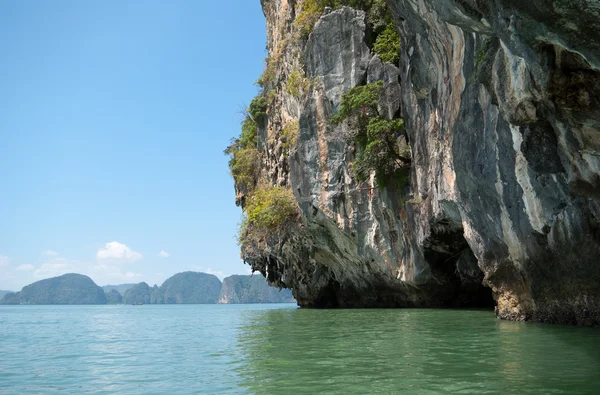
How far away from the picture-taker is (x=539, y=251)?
38.5 ft

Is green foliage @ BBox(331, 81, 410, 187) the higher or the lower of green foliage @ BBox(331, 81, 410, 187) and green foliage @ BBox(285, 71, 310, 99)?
the lower

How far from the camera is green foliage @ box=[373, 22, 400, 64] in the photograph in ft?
69.7

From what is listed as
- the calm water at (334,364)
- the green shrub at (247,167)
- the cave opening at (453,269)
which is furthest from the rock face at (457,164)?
the calm water at (334,364)

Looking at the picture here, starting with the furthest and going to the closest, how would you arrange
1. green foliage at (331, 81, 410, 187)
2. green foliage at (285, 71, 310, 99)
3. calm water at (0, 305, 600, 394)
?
green foliage at (285, 71, 310, 99)
green foliage at (331, 81, 410, 187)
calm water at (0, 305, 600, 394)

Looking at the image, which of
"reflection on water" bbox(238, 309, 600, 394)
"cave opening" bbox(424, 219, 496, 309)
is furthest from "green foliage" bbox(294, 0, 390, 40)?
"reflection on water" bbox(238, 309, 600, 394)

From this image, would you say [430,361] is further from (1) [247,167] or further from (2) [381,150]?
(1) [247,167]

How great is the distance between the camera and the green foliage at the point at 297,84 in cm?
2454

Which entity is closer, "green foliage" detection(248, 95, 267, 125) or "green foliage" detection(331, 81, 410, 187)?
"green foliage" detection(331, 81, 410, 187)

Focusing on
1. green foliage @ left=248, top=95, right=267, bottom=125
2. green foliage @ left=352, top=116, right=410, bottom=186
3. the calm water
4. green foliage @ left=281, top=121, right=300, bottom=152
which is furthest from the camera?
green foliage @ left=248, top=95, right=267, bottom=125

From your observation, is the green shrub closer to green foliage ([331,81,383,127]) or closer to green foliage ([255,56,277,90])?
green foliage ([255,56,277,90])

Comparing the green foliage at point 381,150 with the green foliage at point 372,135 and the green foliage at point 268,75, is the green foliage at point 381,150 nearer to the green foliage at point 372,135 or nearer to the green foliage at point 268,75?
the green foliage at point 372,135

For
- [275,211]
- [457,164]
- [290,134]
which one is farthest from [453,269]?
[290,134]

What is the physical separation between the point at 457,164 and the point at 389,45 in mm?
10070

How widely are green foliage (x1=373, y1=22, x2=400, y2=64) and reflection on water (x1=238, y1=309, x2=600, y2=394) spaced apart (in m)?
13.3
